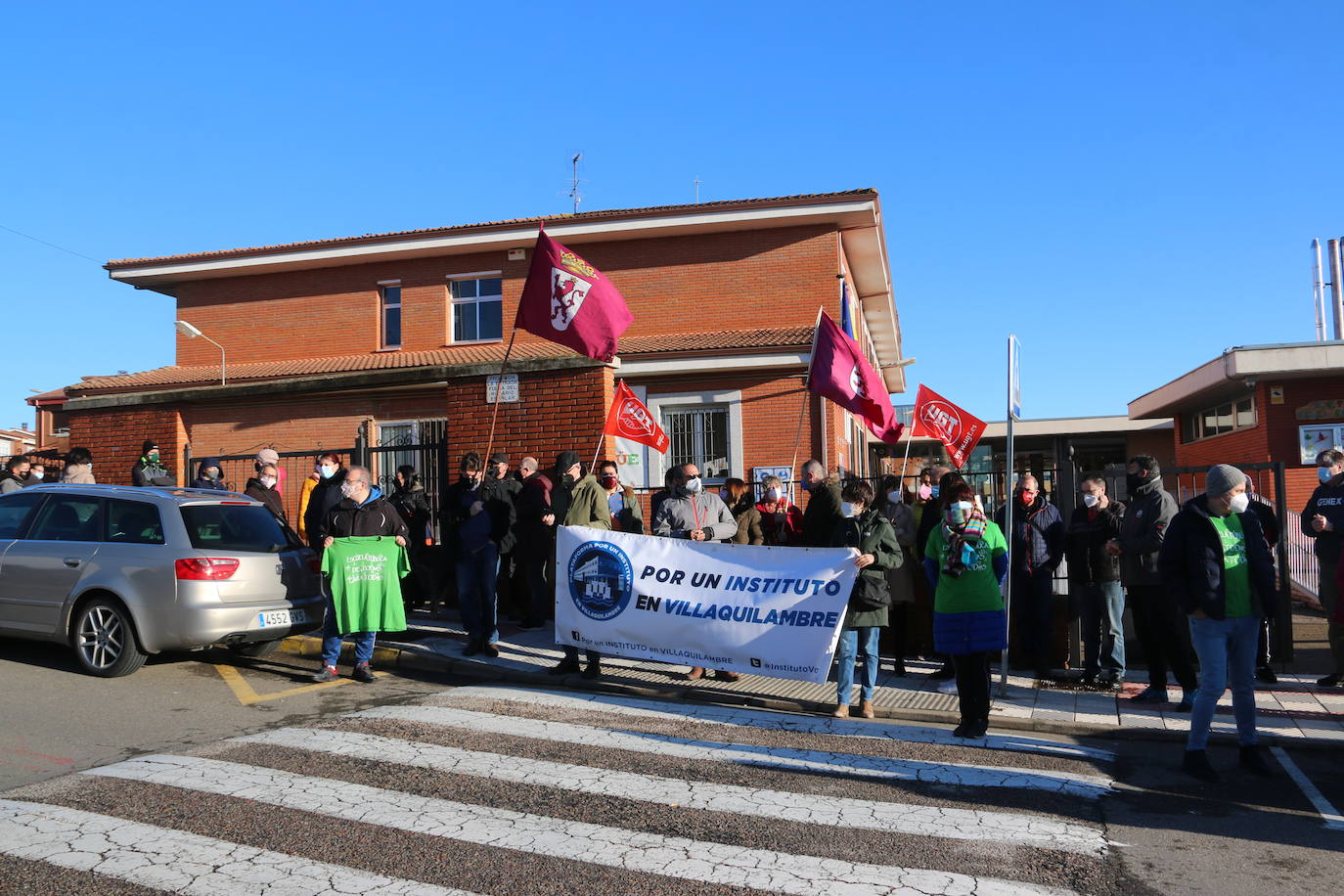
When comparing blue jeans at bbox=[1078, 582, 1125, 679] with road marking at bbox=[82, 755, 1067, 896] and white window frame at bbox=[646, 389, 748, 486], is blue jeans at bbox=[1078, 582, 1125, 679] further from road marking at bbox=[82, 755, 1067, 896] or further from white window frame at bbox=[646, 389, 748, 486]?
white window frame at bbox=[646, 389, 748, 486]

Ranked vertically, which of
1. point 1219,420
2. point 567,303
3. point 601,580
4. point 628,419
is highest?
point 1219,420

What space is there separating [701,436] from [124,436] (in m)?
11.1

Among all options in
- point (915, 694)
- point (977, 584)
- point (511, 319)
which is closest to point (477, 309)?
point (511, 319)

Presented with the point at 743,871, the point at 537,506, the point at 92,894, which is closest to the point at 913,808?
the point at 743,871

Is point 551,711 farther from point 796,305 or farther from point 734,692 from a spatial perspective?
point 796,305

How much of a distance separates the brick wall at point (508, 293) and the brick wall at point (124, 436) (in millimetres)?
10506

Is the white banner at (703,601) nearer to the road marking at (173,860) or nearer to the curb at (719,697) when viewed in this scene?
the curb at (719,697)

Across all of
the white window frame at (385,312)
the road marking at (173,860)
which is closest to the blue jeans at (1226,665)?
the road marking at (173,860)

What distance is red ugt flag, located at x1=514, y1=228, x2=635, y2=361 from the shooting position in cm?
1074

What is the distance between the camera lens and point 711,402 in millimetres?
21203

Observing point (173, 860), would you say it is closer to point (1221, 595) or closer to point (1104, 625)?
point (1221, 595)

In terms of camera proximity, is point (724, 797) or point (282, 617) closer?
point (724, 797)

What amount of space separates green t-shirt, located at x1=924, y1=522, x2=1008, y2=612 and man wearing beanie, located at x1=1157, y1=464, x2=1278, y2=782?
1.12 metres

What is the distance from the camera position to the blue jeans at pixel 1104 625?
843cm
